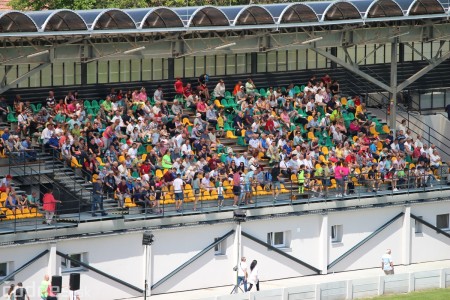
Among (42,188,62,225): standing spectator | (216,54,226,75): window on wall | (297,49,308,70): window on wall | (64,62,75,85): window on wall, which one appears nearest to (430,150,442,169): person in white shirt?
(297,49,308,70): window on wall

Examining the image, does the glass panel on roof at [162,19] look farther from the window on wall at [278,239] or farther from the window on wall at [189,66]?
the window on wall at [278,239]

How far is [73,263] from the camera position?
151ft

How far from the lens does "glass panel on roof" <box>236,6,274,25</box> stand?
5328cm

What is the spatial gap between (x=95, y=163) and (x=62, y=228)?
3292mm

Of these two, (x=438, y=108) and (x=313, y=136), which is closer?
(x=313, y=136)

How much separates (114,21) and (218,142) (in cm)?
569

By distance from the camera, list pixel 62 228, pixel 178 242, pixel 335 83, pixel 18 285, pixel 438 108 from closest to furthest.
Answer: pixel 18 285 < pixel 62 228 < pixel 178 242 < pixel 335 83 < pixel 438 108

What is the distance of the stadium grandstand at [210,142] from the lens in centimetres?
4722

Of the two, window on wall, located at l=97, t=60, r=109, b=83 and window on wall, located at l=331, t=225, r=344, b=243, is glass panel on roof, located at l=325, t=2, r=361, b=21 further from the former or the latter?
window on wall, located at l=97, t=60, r=109, b=83

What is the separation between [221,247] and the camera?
4966 centimetres

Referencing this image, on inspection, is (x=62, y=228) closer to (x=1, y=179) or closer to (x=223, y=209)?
(x=1, y=179)

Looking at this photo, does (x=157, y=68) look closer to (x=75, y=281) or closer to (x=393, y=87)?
(x=393, y=87)

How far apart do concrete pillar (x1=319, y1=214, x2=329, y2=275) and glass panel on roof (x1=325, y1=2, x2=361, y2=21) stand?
7.71 m

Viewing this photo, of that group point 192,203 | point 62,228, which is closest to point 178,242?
point 192,203
